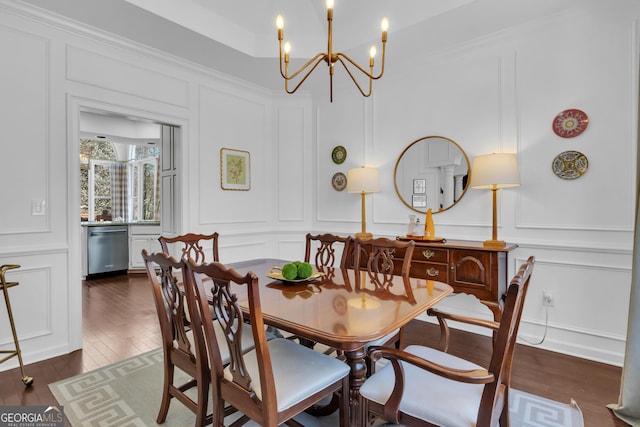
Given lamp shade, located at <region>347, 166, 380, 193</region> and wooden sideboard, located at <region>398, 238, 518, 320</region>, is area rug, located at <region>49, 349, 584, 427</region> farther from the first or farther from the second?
lamp shade, located at <region>347, 166, 380, 193</region>

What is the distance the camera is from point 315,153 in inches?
178

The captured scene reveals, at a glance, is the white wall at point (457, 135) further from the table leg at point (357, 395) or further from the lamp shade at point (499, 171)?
the table leg at point (357, 395)

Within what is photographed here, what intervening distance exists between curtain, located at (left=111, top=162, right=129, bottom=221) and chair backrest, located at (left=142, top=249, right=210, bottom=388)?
6.49m

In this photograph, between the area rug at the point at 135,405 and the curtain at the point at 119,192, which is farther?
the curtain at the point at 119,192

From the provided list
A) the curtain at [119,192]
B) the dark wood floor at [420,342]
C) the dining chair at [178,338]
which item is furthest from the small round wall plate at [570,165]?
the curtain at [119,192]

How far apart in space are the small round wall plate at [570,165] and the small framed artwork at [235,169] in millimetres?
3255

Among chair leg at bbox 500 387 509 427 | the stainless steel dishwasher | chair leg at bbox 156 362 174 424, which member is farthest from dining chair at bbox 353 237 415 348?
the stainless steel dishwasher

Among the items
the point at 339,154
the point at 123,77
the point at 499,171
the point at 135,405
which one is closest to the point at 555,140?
the point at 499,171

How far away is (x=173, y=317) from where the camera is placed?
169 centimetres

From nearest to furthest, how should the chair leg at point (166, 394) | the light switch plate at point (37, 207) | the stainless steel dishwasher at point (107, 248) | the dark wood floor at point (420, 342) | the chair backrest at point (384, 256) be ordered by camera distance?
the chair leg at point (166, 394) < the dark wood floor at point (420, 342) < the chair backrest at point (384, 256) < the light switch plate at point (37, 207) < the stainless steel dishwasher at point (107, 248)

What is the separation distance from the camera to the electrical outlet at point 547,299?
9.35 feet

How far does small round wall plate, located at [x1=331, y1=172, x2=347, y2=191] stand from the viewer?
4.24m

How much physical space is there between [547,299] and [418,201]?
145 centimetres

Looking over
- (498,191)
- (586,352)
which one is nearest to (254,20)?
(498,191)
